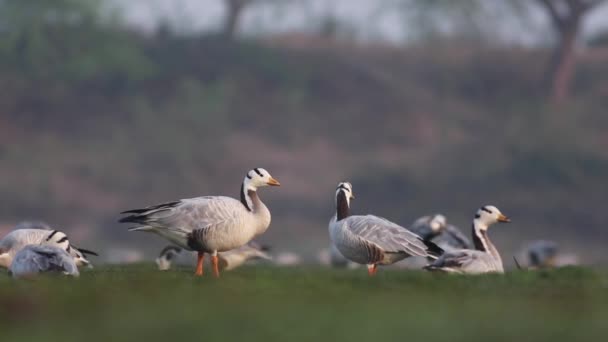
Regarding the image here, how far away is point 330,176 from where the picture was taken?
177 ft

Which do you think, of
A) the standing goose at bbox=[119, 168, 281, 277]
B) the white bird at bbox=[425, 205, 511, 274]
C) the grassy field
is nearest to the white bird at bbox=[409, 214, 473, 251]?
the white bird at bbox=[425, 205, 511, 274]

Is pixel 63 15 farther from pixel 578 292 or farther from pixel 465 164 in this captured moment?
pixel 578 292

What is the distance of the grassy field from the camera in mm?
8867

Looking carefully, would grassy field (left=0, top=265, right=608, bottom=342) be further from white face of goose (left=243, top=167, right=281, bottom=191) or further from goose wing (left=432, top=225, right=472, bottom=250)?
goose wing (left=432, top=225, right=472, bottom=250)

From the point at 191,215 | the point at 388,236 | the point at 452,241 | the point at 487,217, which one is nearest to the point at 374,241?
the point at 388,236

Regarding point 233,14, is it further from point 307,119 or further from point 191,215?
point 191,215

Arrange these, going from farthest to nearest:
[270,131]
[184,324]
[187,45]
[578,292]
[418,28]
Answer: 1. [418,28]
2. [187,45]
3. [270,131]
4. [578,292]
5. [184,324]

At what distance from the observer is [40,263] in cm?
1412

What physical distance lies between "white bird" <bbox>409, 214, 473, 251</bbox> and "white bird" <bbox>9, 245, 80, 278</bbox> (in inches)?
297

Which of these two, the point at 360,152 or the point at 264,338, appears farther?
the point at 360,152

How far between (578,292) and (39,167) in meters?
41.1

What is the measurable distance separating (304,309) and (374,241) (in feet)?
18.9

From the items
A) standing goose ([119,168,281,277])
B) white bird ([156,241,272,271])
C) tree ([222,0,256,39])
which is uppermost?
tree ([222,0,256,39])

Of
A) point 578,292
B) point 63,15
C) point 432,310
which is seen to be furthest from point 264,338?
point 63,15
